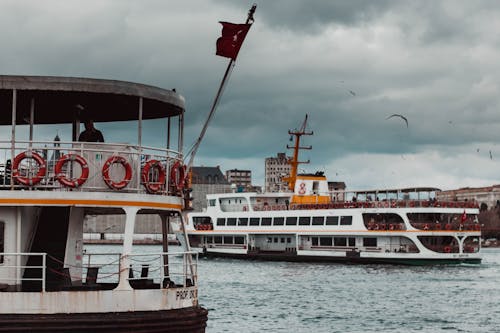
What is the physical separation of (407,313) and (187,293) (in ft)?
95.0

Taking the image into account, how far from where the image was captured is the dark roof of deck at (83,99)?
57.6 ft

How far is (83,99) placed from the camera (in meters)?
19.8

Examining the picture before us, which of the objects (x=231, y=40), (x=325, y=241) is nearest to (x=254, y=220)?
(x=325, y=241)

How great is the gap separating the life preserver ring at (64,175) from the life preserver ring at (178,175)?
2.32 meters

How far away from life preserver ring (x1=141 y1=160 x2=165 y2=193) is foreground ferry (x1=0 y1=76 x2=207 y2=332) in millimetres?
21

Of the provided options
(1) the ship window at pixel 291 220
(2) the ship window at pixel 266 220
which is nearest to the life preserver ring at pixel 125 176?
(1) the ship window at pixel 291 220

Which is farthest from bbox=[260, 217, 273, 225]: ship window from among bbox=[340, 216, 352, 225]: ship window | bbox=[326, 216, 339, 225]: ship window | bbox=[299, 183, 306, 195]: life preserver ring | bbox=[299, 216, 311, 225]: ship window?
bbox=[340, 216, 352, 225]: ship window

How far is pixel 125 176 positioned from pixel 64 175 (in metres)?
1.29

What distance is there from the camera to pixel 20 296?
16.5 m

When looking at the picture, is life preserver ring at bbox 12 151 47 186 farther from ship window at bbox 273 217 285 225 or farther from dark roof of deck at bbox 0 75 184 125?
ship window at bbox 273 217 285 225

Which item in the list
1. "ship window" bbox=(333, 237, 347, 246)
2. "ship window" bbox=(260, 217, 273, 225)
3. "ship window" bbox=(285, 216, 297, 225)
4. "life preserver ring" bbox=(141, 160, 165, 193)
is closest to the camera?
"life preserver ring" bbox=(141, 160, 165, 193)

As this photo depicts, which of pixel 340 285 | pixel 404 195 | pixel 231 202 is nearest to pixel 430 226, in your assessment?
pixel 404 195

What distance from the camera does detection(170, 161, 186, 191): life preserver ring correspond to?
19375 millimetres

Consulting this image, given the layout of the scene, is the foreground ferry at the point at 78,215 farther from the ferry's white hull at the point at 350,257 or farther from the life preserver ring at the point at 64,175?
the ferry's white hull at the point at 350,257
